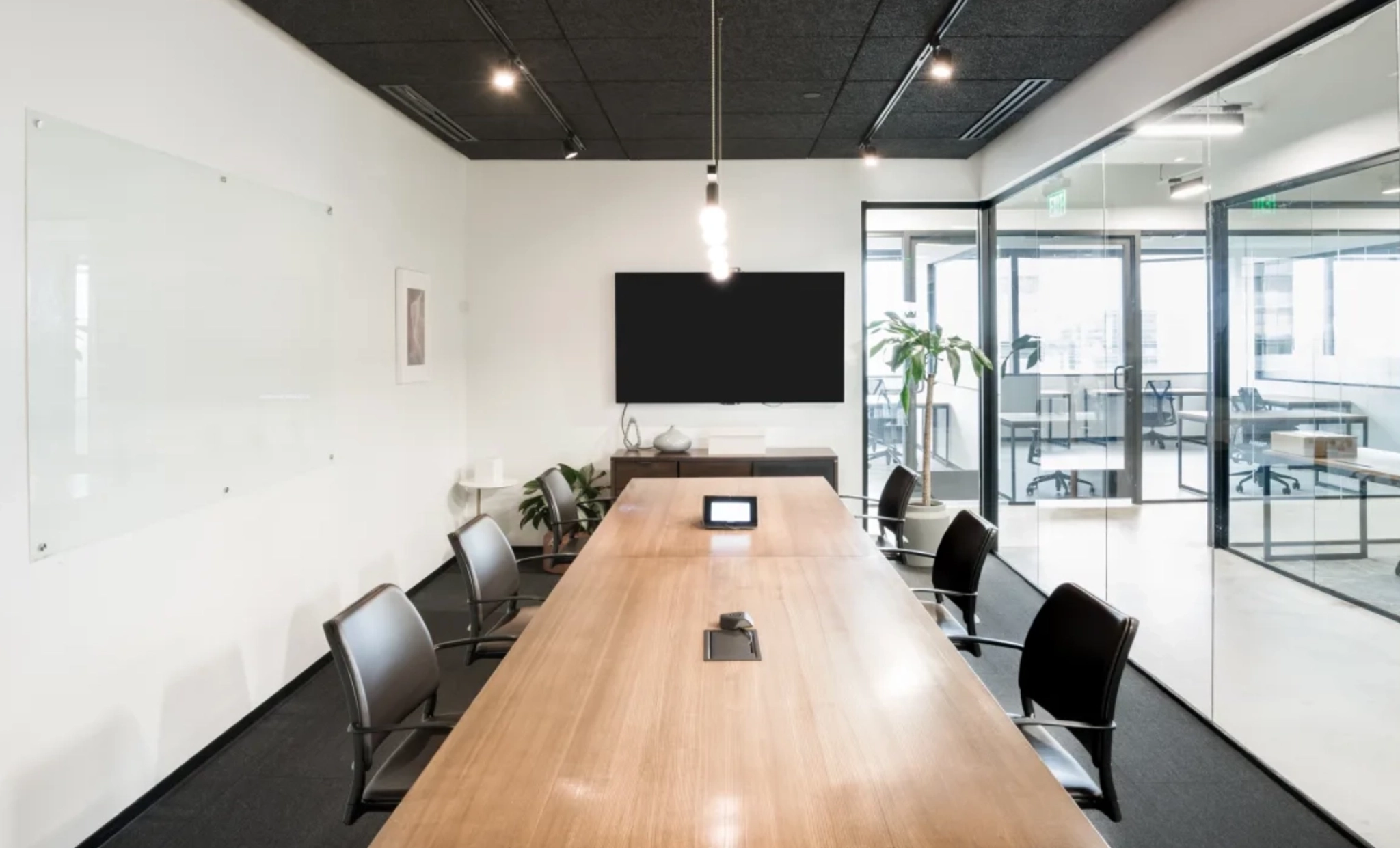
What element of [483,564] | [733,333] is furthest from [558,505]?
[733,333]

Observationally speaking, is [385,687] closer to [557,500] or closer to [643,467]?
[557,500]


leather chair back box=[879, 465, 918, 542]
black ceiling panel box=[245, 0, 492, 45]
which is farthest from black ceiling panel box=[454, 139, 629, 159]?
leather chair back box=[879, 465, 918, 542]

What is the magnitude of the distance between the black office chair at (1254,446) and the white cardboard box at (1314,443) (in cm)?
2

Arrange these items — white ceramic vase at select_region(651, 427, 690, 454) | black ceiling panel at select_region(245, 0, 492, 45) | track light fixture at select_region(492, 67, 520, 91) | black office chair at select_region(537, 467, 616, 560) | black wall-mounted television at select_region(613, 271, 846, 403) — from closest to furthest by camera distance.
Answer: black ceiling panel at select_region(245, 0, 492, 45)
track light fixture at select_region(492, 67, 520, 91)
black office chair at select_region(537, 467, 616, 560)
white ceramic vase at select_region(651, 427, 690, 454)
black wall-mounted television at select_region(613, 271, 846, 403)

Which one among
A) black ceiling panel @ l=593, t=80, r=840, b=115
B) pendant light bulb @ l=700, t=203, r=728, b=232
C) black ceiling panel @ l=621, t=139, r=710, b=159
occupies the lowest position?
pendant light bulb @ l=700, t=203, r=728, b=232

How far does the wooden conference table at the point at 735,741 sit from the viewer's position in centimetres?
131

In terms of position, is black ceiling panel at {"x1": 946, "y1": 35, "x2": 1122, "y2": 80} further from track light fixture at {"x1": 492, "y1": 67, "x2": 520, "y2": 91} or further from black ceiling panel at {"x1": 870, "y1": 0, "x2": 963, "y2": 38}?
track light fixture at {"x1": 492, "y1": 67, "x2": 520, "y2": 91}

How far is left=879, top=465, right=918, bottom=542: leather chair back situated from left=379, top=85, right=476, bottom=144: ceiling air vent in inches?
134

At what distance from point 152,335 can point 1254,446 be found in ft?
13.4

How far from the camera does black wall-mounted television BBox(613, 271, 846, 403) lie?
6.11 meters

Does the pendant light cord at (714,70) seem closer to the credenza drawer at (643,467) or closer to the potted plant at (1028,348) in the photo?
the credenza drawer at (643,467)

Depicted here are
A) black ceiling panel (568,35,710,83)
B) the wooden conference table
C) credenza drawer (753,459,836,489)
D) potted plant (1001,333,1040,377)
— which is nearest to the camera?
the wooden conference table

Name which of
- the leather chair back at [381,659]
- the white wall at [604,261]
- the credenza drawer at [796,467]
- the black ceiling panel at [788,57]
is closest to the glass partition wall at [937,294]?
the white wall at [604,261]

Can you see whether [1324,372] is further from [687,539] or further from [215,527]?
[215,527]
